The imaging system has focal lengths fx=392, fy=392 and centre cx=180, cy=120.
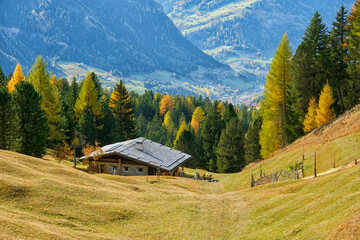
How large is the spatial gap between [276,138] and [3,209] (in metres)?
55.4

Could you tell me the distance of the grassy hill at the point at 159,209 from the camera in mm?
23734

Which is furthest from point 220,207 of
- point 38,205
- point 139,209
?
point 38,205

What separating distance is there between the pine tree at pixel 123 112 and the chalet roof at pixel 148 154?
81.8ft

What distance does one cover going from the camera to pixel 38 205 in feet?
95.2

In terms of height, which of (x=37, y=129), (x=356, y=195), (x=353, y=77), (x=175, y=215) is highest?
(x=353, y=77)

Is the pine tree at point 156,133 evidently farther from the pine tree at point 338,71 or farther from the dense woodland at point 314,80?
the pine tree at point 338,71

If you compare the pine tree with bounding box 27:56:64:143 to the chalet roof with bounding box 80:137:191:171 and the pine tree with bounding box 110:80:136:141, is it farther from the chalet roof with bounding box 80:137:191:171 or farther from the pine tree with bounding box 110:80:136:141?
the pine tree with bounding box 110:80:136:141

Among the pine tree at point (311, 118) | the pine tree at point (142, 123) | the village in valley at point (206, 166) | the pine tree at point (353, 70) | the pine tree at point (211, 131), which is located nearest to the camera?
the village in valley at point (206, 166)

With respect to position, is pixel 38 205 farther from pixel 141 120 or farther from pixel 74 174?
pixel 141 120

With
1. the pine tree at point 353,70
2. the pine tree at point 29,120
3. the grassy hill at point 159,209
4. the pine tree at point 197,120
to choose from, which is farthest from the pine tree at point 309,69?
the pine tree at point 197,120

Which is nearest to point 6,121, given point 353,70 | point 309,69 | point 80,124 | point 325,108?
point 80,124

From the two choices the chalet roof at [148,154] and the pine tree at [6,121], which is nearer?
the pine tree at [6,121]

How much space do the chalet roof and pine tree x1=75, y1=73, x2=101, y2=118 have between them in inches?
744

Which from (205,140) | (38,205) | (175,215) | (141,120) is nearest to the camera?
(38,205)
